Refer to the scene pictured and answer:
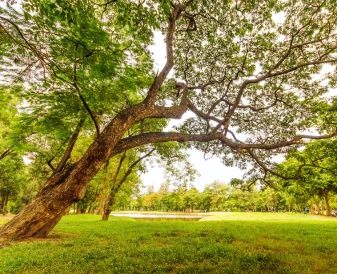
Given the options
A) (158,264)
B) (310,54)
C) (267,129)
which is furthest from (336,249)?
(310,54)

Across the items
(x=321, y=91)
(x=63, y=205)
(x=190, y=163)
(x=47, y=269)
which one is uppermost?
(x=321, y=91)

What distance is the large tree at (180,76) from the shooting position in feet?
19.8

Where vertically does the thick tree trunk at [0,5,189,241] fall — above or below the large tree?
below

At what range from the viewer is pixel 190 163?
59.4ft

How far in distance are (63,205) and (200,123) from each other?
7.64 meters

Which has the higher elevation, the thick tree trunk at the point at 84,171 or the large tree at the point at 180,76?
the large tree at the point at 180,76

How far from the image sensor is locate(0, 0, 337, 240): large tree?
6.02m

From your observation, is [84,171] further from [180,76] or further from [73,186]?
[180,76]

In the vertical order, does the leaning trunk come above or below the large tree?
below

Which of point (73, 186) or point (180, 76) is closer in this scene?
point (73, 186)

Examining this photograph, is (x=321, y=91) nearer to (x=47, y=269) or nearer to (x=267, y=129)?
(x=267, y=129)

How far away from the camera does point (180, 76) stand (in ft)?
35.6

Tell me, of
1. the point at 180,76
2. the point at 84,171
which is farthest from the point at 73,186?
the point at 180,76

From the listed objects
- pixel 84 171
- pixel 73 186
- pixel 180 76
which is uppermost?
pixel 180 76
